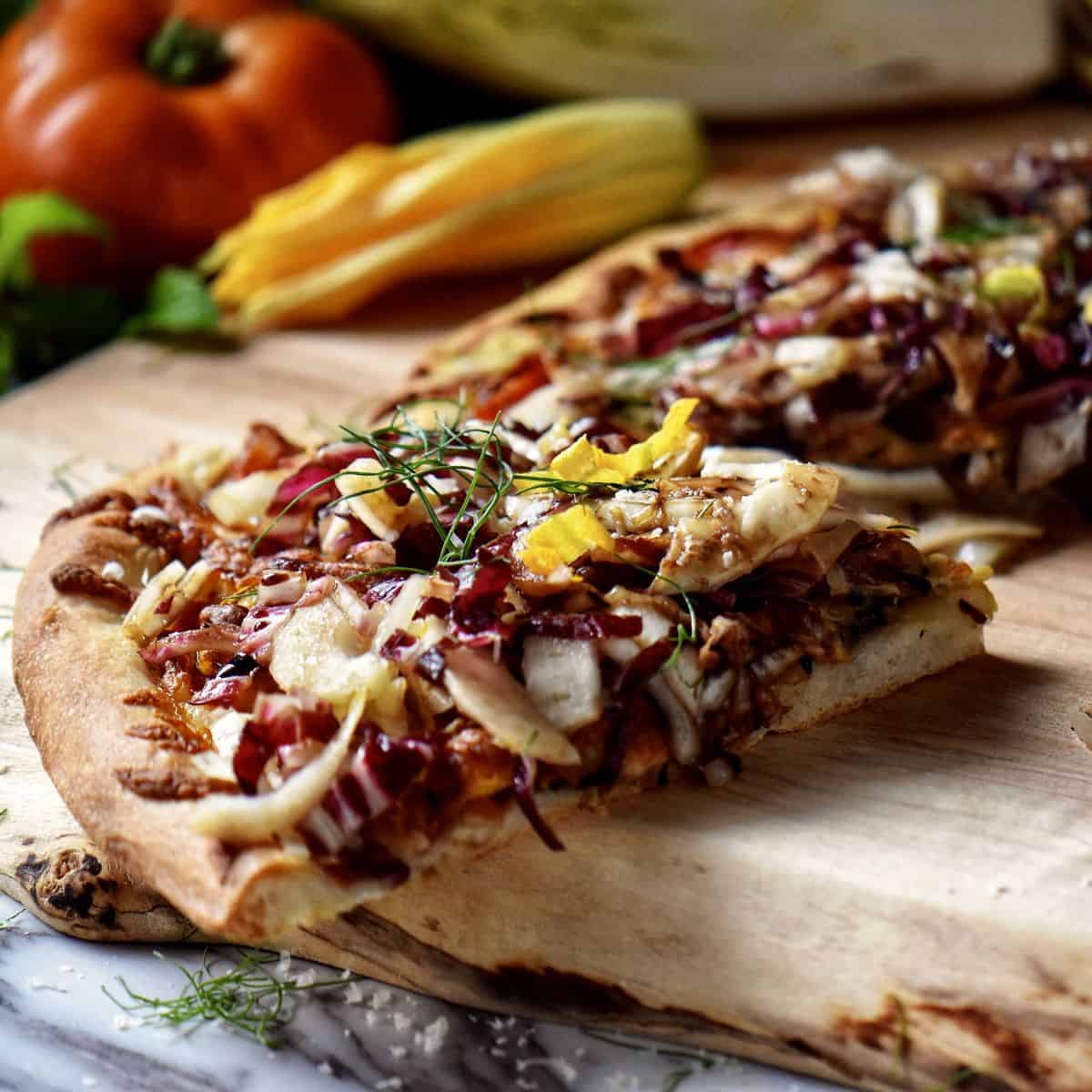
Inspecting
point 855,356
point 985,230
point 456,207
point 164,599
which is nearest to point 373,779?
point 164,599

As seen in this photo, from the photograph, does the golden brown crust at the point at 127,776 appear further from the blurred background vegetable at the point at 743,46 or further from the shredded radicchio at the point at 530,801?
the blurred background vegetable at the point at 743,46

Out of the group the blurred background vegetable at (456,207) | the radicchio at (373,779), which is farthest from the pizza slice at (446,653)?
the blurred background vegetable at (456,207)

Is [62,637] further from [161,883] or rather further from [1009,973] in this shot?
[1009,973]

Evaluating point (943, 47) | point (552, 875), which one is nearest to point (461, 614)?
point (552, 875)

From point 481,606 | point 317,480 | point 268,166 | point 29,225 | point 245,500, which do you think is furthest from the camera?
point 268,166

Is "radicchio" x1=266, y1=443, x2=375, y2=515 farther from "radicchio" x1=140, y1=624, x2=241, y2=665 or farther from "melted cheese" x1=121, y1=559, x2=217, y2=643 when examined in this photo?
"radicchio" x1=140, y1=624, x2=241, y2=665

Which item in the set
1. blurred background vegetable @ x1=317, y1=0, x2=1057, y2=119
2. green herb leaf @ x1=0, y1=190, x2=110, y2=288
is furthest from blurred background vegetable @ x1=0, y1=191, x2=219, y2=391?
blurred background vegetable @ x1=317, y1=0, x2=1057, y2=119

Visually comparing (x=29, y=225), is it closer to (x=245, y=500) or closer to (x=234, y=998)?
(x=245, y=500)
